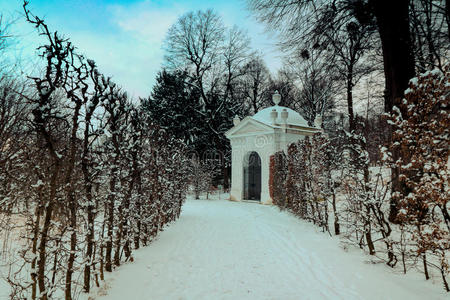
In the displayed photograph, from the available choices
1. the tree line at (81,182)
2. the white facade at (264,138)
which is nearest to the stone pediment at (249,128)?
the white facade at (264,138)

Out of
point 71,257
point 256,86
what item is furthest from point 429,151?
point 256,86

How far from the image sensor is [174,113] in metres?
27.2

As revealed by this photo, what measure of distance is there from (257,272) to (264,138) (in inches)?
474

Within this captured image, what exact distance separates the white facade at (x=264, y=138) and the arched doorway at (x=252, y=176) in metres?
0.24

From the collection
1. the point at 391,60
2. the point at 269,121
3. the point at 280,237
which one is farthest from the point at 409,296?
the point at 269,121

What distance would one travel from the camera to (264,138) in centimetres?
1622

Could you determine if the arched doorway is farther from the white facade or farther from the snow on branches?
the snow on branches

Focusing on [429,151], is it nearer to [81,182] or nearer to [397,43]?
[397,43]

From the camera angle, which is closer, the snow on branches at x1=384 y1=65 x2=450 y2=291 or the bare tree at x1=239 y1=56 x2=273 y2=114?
the snow on branches at x1=384 y1=65 x2=450 y2=291

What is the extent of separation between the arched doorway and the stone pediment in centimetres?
153

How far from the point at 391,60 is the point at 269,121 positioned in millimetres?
9909

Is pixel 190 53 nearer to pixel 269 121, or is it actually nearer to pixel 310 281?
pixel 269 121

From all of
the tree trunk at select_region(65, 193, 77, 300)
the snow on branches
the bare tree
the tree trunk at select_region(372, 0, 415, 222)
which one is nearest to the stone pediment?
the tree trunk at select_region(372, 0, 415, 222)

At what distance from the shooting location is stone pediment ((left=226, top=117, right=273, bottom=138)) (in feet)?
52.7
